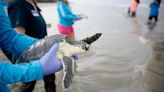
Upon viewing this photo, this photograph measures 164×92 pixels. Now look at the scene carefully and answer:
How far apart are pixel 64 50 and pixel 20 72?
0.40m

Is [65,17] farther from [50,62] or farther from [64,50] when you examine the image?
[50,62]

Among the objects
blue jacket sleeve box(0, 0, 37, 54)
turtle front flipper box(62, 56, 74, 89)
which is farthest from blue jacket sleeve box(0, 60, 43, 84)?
blue jacket sleeve box(0, 0, 37, 54)

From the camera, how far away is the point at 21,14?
3928 millimetres

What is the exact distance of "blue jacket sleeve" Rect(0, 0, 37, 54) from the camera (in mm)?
2646

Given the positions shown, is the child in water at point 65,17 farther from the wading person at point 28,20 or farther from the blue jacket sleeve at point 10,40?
the blue jacket sleeve at point 10,40

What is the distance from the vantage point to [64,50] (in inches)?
89.2

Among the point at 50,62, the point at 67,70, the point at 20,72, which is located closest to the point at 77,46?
the point at 67,70

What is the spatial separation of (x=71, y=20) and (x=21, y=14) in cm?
227

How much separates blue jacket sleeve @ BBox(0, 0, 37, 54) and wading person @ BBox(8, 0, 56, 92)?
1117 mm

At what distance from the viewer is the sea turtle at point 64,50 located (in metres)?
2.19

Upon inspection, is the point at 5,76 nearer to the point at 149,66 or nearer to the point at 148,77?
the point at 148,77

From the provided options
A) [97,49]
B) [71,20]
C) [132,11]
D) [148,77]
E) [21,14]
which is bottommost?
[132,11]

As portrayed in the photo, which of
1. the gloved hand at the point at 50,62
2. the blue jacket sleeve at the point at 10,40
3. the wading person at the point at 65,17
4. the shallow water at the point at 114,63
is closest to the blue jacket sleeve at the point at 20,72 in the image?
the gloved hand at the point at 50,62

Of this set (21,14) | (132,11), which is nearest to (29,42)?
(21,14)
